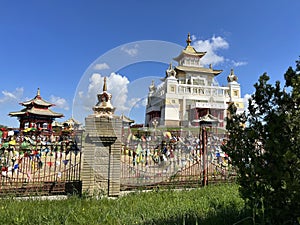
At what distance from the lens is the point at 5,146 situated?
5.38 metres

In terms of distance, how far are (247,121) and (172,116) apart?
27.9 metres

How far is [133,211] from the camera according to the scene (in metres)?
3.74

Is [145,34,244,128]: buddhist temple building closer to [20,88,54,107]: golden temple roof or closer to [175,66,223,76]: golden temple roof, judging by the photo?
[175,66,223,76]: golden temple roof

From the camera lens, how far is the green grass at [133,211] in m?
3.22

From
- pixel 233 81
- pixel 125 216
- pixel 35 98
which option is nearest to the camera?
pixel 125 216

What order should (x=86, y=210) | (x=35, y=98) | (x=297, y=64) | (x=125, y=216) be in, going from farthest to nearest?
1. (x=35, y=98)
2. (x=86, y=210)
3. (x=125, y=216)
4. (x=297, y=64)

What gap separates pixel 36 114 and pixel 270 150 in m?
29.6

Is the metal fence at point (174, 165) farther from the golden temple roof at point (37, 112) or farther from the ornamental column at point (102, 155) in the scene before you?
the golden temple roof at point (37, 112)

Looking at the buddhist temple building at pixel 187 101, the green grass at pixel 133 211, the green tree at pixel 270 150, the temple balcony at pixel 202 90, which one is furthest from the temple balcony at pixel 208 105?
the green tree at pixel 270 150

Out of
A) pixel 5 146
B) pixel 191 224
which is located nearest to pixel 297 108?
pixel 191 224

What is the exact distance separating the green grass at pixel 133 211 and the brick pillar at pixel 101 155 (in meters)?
0.44

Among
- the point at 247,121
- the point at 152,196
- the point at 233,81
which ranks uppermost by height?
the point at 233,81

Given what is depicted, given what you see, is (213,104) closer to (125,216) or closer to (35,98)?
(35,98)

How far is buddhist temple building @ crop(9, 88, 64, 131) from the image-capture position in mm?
27567
